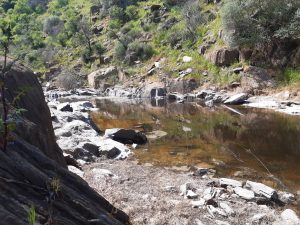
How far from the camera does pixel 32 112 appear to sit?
10727 mm

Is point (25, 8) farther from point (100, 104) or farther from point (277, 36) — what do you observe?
point (277, 36)

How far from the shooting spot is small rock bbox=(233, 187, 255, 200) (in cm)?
1247

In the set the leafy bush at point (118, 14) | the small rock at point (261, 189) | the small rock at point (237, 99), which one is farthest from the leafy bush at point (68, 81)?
the small rock at point (261, 189)

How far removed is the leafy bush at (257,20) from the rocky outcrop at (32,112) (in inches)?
1253

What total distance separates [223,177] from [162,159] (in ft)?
12.5

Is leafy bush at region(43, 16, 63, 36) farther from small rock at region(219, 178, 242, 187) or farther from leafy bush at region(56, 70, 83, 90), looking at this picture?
small rock at region(219, 178, 242, 187)

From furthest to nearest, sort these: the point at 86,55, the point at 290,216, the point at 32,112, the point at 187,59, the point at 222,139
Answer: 1. the point at 86,55
2. the point at 187,59
3. the point at 222,139
4. the point at 290,216
5. the point at 32,112

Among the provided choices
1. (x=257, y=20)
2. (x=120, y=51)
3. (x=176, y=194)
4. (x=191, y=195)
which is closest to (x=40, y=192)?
(x=191, y=195)

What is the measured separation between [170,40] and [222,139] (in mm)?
35533

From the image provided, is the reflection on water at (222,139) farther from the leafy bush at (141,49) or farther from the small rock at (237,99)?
the leafy bush at (141,49)

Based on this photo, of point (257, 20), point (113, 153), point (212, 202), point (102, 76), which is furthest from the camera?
point (102, 76)

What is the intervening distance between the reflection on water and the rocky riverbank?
1366 millimetres

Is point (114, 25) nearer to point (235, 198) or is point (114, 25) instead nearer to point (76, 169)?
point (76, 169)

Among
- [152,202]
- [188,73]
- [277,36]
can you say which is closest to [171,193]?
[152,202]
